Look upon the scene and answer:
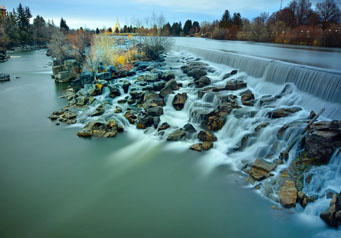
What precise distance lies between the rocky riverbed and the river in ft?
2.02

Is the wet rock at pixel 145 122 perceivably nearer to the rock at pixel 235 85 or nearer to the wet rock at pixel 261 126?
the rock at pixel 235 85

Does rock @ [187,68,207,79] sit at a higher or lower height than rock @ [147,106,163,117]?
higher

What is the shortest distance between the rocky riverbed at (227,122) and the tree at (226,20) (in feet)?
215

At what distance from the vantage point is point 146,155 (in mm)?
10109

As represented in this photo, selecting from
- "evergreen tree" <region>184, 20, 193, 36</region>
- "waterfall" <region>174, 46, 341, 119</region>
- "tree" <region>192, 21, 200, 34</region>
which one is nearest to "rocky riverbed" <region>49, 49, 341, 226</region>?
"waterfall" <region>174, 46, 341, 119</region>

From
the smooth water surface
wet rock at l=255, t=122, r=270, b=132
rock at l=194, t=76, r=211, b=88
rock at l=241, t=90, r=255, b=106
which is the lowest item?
wet rock at l=255, t=122, r=270, b=132

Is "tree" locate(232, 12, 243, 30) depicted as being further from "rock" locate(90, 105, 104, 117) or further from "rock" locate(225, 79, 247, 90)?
"rock" locate(90, 105, 104, 117)

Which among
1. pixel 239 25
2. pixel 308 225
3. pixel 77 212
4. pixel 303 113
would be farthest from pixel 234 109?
pixel 239 25

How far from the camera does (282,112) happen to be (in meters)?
10.3

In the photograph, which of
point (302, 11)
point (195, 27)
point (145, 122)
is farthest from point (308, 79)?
point (195, 27)

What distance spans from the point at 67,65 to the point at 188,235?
80.1 ft

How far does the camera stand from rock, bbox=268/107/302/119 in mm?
10227

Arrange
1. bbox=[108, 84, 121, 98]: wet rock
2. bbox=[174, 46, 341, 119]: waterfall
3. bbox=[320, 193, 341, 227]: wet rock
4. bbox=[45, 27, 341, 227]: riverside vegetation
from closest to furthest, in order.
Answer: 1. bbox=[320, 193, 341, 227]: wet rock
2. bbox=[45, 27, 341, 227]: riverside vegetation
3. bbox=[174, 46, 341, 119]: waterfall
4. bbox=[108, 84, 121, 98]: wet rock

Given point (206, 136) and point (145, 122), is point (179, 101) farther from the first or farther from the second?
point (206, 136)
